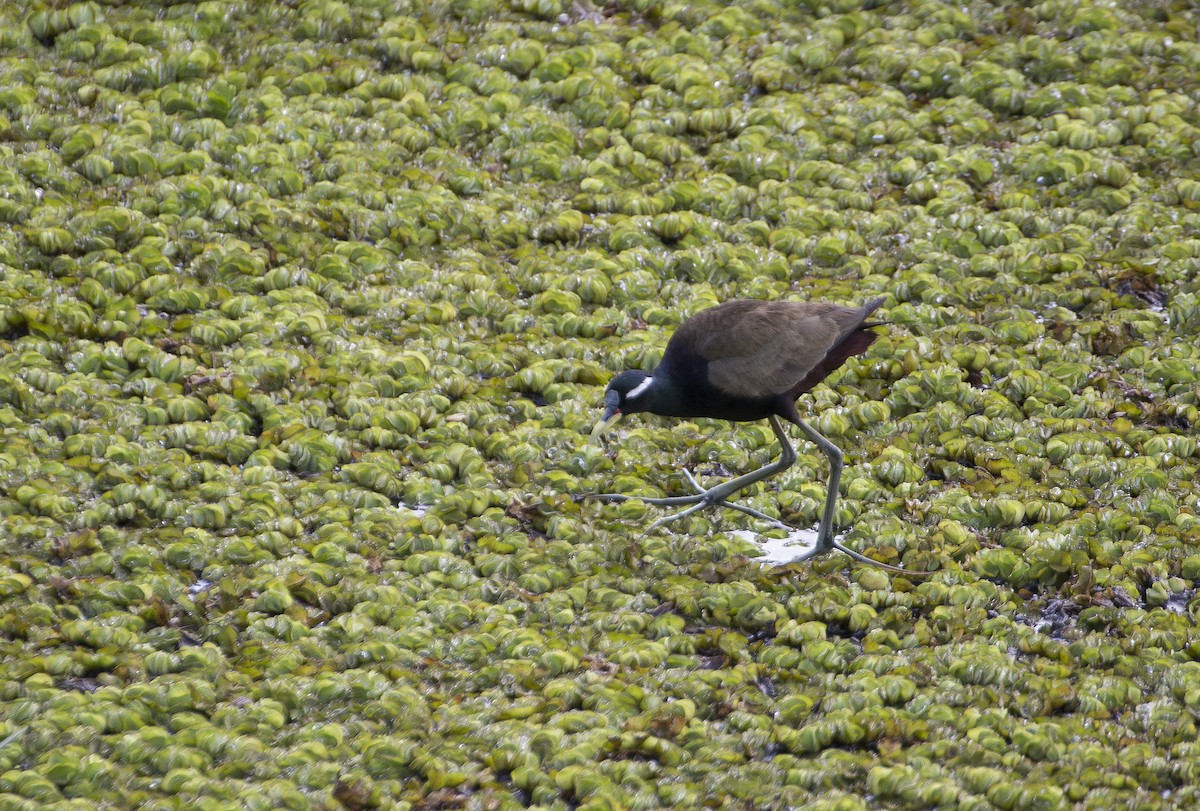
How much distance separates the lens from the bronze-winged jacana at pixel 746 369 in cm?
586

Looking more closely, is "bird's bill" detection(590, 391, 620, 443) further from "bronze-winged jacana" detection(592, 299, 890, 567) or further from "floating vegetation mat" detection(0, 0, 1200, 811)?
"floating vegetation mat" detection(0, 0, 1200, 811)

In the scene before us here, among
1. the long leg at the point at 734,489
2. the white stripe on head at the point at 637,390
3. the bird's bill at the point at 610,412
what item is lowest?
the long leg at the point at 734,489

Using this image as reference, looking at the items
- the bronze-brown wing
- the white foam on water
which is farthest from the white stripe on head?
the white foam on water

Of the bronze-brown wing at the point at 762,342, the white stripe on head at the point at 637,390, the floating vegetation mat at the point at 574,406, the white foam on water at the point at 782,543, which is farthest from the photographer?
the white foam on water at the point at 782,543

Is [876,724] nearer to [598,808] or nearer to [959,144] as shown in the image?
[598,808]

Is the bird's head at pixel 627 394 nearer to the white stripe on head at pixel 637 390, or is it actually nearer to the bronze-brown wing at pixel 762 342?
the white stripe on head at pixel 637 390

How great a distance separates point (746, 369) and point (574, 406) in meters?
1.30

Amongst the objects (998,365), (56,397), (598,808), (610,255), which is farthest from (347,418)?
(998,365)

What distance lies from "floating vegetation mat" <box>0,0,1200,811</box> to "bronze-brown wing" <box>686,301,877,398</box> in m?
0.78

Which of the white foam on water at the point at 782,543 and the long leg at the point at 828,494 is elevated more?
the long leg at the point at 828,494

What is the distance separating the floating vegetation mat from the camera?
4.86m

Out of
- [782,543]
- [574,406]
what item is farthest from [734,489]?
[574,406]

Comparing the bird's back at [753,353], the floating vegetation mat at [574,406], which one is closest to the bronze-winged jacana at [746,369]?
the bird's back at [753,353]

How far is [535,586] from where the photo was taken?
5727 millimetres
